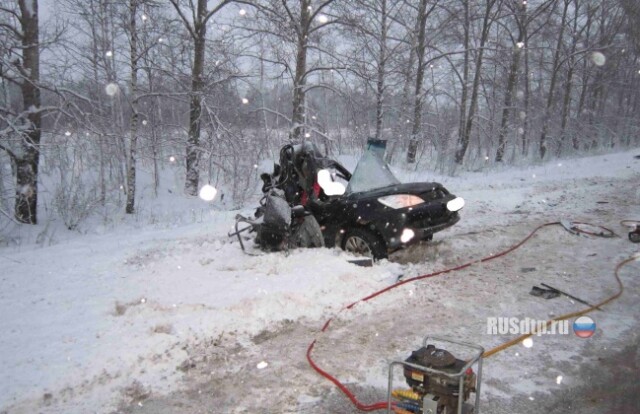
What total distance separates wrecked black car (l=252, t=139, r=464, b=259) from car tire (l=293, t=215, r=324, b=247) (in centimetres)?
20

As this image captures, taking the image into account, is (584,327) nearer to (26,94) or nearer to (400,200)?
(400,200)

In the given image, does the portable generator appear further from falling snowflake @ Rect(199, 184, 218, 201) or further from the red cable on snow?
falling snowflake @ Rect(199, 184, 218, 201)

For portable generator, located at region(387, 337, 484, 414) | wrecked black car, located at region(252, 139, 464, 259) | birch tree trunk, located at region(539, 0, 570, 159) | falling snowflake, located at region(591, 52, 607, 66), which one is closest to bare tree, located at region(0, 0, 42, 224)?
wrecked black car, located at region(252, 139, 464, 259)

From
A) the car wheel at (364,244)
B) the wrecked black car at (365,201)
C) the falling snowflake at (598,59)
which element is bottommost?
the car wheel at (364,244)

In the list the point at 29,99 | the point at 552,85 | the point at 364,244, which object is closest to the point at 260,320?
the point at 364,244

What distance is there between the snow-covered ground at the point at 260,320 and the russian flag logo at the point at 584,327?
0.35ft

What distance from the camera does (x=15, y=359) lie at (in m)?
4.17

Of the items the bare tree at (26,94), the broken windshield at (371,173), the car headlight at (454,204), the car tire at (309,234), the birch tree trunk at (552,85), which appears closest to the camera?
the car headlight at (454,204)

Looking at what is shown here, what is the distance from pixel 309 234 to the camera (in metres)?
7.20

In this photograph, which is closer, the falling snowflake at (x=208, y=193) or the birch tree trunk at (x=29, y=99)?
the birch tree trunk at (x=29, y=99)

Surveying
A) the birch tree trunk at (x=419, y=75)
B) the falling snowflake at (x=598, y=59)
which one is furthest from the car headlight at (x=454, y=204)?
the falling snowflake at (x=598, y=59)

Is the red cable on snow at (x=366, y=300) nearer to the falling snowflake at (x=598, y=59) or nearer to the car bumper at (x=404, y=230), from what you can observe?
the car bumper at (x=404, y=230)

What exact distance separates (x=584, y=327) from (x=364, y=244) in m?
3.03

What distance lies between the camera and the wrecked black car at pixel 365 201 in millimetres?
6730
